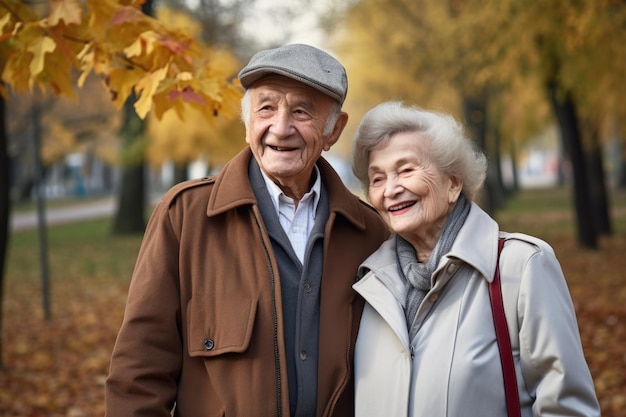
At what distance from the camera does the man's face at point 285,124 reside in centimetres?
A: 283

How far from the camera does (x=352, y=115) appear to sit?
30.8m

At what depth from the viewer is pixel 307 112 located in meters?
2.88

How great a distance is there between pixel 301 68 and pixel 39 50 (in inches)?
53.2

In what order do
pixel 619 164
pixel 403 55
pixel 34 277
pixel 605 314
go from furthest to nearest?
pixel 619 164 < pixel 403 55 < pixel 34 277 < pixel 605 314

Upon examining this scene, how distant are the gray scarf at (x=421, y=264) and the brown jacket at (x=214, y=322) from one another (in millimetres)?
221

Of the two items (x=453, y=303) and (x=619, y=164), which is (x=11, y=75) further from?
(x=619, y=164)

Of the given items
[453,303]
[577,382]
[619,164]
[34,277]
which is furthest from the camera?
[619,164]

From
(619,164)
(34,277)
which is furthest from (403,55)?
(619,164)

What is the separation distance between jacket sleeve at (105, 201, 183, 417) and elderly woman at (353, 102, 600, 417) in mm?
659

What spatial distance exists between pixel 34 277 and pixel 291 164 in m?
12.5

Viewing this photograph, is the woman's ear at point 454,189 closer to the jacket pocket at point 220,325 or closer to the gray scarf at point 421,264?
the gray scarf at point 421,264

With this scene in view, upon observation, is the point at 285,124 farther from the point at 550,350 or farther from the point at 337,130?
the point at 550,350

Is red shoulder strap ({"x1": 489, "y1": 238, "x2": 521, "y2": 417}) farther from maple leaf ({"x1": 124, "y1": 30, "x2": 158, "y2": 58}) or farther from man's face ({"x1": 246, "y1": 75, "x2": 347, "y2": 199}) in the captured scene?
maple leaf ({"x1": 124, "y1": 30, "x2": 158, "y2": 58})

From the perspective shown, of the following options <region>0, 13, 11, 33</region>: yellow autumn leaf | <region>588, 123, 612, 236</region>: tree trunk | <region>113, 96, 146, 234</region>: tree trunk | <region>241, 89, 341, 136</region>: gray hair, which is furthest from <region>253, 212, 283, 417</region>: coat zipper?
<region>113, 96, 146, 234</region>: tree trunk
